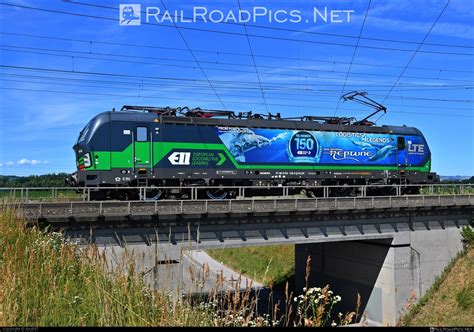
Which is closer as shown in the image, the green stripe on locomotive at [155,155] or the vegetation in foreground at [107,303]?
the vegetation in foreground at [107,303]

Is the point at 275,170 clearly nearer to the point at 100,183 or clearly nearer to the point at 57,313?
the point at 100,183

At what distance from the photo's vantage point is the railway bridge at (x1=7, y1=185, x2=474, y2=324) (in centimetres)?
1842

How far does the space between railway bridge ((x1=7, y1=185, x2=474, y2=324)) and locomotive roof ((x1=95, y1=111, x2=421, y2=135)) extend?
15.2 feet

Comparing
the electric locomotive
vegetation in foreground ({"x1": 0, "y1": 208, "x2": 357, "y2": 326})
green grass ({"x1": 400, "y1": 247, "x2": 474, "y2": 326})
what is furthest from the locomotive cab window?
vegetation in foreground ({"x1": 0, "y1": 208, "x2": 357, "y2": 326})

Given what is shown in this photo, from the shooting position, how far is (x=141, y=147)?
70.4 ft

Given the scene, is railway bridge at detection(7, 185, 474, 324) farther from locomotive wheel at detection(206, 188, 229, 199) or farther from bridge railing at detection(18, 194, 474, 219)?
locomotive wheel at detection(206, 188, 229, 199)

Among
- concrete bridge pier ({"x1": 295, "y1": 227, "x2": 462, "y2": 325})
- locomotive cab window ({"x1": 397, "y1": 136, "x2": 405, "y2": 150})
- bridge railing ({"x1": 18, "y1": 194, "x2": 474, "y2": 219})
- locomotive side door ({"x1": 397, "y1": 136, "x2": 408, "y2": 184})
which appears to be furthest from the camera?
locomotive cab window ({"x1": 397, "y1": 136, "x2": 405, "y2": 150})

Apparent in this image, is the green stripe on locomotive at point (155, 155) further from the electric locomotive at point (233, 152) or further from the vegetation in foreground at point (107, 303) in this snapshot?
the vegetation in foreground at point (107, 303)

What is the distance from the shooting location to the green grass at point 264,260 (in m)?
35.9

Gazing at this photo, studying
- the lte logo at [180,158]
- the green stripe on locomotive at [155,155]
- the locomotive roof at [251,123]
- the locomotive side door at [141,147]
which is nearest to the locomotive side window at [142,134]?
the locomotive side door at [141,147]

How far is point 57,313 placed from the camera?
4.86 meters

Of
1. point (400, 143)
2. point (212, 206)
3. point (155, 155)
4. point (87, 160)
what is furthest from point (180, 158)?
Result: point (400, 143)

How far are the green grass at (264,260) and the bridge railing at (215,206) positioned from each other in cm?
1278

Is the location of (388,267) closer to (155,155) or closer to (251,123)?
(251,123)
